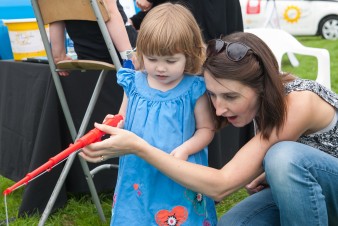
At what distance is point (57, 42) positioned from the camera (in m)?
2.40

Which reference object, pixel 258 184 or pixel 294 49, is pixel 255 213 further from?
pixel 294 49

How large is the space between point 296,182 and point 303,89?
302 mm

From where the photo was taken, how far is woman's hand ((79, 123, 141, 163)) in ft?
5.13

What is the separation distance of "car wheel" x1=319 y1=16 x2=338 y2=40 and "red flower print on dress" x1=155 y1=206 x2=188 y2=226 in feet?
33.1

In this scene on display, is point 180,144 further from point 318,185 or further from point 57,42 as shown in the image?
point 57,42

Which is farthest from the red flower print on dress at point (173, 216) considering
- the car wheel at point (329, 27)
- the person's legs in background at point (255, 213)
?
the car wheel at point (329, 27)

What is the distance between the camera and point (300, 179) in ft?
5.49

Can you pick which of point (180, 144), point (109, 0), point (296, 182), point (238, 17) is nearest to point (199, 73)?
point (180, 144)

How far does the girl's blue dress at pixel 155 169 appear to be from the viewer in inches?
68.4

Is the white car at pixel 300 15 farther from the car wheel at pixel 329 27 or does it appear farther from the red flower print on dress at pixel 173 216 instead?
the red flower print on dress at pixel 173 216

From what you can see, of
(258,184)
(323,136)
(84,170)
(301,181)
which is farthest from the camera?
(84,170)

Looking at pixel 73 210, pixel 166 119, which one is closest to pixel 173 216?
pixel 166 119

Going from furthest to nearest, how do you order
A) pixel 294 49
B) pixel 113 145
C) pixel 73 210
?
pixel 294 49
pixel 73 210
pixel 113 145

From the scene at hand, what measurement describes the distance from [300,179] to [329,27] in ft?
33.2
